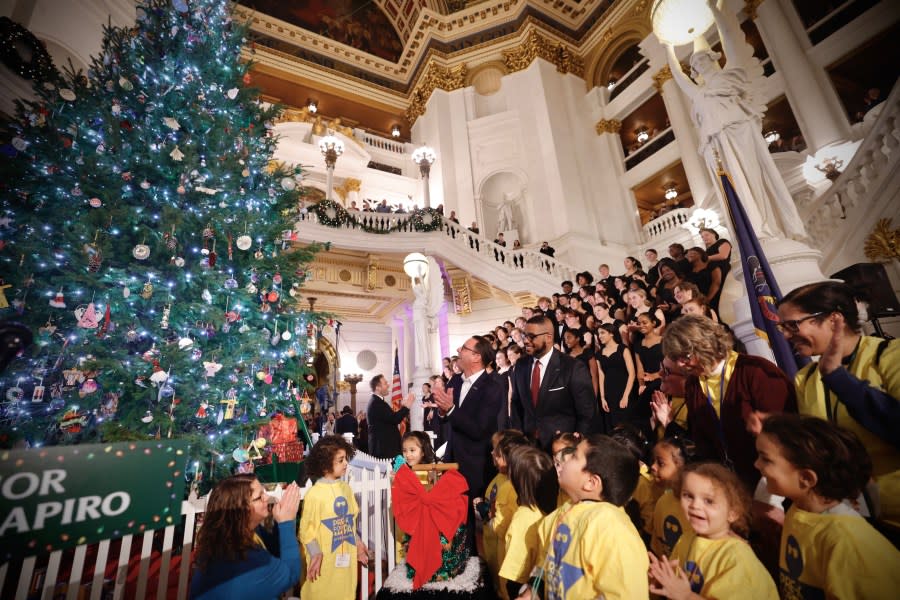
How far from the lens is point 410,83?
19094 millimetres

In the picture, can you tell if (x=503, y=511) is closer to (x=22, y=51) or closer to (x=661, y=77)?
(x=22, y=51)

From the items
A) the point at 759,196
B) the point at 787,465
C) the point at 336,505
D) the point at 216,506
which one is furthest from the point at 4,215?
the point at 759,196

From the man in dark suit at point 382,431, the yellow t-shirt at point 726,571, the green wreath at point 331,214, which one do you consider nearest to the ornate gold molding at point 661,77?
the green wreath at point 331,214

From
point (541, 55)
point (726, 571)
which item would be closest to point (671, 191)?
point (541, 55)

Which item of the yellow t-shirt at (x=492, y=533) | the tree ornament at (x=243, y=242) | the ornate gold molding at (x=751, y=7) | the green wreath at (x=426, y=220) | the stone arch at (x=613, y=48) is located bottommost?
the yellow t-shirt at (x=492, y=533)

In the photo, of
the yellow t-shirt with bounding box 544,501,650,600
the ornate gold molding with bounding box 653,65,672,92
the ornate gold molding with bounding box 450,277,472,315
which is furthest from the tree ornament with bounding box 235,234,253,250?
the ornate gold molding with bounding box 653,65,672,92

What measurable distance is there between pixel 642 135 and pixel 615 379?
15384 millimetres

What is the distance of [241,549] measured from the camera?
5.64 feet

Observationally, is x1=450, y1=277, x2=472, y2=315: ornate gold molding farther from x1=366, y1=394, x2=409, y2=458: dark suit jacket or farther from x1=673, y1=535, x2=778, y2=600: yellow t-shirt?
x1=673, y1=535, x2=778, y2=600: yellow t-shirt

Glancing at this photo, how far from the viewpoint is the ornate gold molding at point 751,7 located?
11.4 metres

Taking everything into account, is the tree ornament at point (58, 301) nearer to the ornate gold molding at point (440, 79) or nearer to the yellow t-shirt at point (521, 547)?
the yellow t-shirt at point (521, 547)

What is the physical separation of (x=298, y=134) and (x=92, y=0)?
8072 millimetres

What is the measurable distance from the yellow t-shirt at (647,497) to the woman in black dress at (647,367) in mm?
1322

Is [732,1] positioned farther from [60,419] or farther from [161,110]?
[60,419]
